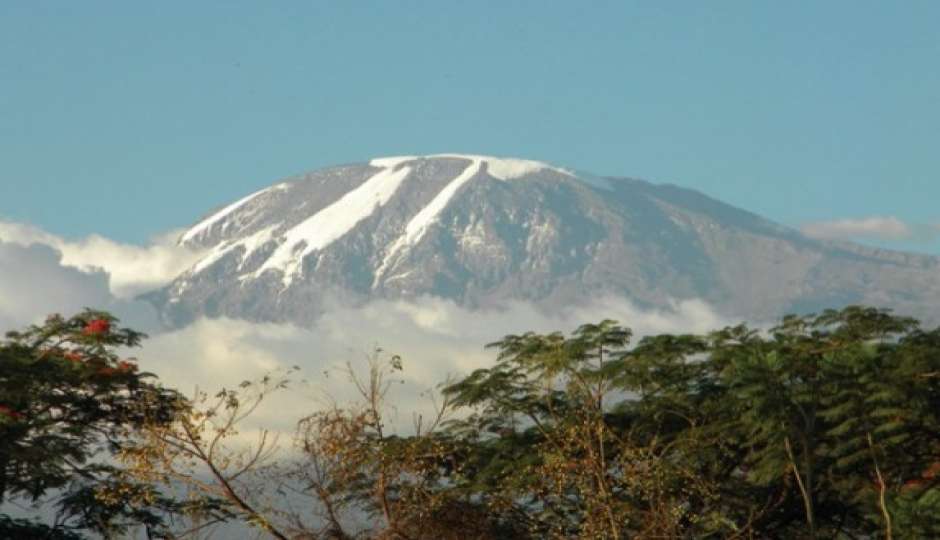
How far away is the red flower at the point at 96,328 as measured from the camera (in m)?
38.6

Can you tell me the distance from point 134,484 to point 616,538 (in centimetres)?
1365

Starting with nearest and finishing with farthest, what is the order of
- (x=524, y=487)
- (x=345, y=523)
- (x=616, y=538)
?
(x=616, y=538) < (x=345, y=523) < (x=524, y=487)

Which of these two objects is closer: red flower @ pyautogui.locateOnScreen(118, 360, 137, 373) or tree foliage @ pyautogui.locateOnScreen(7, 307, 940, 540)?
tree foliage @ pyautogui.locateOnScreen(7, 307, 940, 540)

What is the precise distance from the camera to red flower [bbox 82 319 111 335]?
38.6 meters

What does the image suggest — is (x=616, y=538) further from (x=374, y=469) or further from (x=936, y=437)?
(x=936, y=437)

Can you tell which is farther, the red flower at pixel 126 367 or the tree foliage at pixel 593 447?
the red flower at pixel 126 367

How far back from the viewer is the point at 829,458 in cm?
3412

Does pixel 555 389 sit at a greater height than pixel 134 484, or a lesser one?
greater

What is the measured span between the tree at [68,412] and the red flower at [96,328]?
2 centimetres

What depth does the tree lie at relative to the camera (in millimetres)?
36781

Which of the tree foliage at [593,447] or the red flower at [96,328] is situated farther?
the red flower at [96,328]

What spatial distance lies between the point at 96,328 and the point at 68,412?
179cm

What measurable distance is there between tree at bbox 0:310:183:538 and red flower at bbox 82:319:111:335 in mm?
20

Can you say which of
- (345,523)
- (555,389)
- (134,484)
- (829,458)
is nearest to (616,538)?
(345,523)
